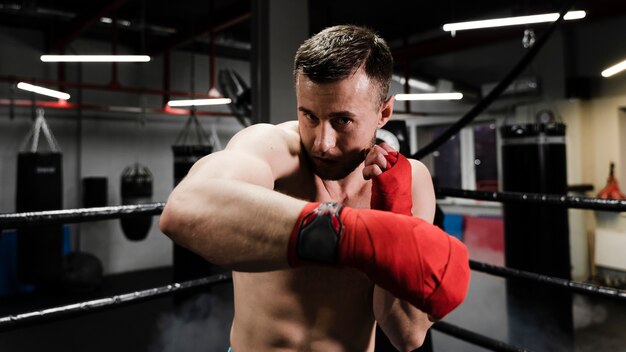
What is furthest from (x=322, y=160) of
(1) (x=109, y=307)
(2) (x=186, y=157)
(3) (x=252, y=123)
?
(2) (x=186, y=157)

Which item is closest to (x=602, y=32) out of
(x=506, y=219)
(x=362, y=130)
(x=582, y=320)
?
(x=506, y=219)

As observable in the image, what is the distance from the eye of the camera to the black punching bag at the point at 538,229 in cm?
372

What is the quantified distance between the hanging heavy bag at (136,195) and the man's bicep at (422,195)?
5.97 meters

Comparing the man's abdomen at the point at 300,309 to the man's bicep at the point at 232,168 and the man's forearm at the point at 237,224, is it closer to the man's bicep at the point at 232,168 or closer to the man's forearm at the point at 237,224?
the man's bicep at the point at 232,168

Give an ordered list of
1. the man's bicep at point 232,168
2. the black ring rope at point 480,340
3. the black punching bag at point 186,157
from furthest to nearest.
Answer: the black punching bag at point 186,157, the black ring rope at point 480,340, the man's bicep at point 232,168

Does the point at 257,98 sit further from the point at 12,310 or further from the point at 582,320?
the point at 12,310

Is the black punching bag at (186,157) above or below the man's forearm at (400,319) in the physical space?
above

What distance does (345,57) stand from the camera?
37.7 inches

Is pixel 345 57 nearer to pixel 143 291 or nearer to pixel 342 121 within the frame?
pixel 342 121

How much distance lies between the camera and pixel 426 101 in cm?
826

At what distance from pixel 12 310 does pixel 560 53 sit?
727 cm

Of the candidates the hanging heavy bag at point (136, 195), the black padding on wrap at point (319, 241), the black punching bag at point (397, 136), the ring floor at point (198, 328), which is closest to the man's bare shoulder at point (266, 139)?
the black padding on wrap at point (319, 241)

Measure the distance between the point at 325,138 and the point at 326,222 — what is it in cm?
38

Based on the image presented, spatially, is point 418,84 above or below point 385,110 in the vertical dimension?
above
